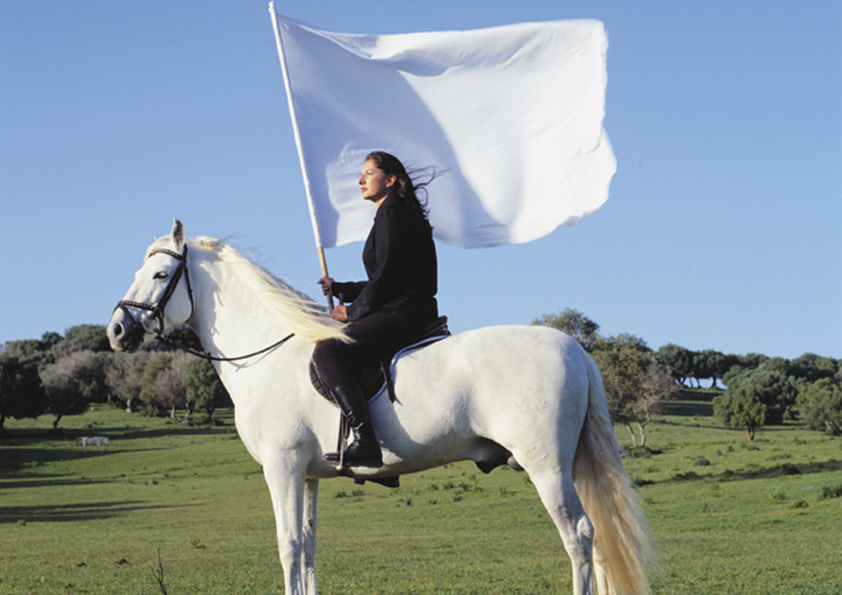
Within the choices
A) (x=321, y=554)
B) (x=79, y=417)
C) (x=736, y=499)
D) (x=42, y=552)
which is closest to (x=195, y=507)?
(x=42, y=552)

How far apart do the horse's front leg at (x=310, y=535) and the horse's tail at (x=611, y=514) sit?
2.17 metres

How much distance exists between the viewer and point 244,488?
39219 mm

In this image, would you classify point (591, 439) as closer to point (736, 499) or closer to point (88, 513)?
point (736, 499)

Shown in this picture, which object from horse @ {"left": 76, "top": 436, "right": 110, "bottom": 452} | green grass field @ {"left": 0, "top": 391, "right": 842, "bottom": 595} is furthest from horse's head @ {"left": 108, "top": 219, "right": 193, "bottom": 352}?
horse @ {"left": 76, "top": 436, "right": 110, "bottom": 452}

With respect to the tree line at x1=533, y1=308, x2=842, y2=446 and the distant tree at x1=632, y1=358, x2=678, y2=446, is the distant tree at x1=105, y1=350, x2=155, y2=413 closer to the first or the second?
the tree line at x1=533, y1=308, x2=842, y2=446

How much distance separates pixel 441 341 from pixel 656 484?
3023cm

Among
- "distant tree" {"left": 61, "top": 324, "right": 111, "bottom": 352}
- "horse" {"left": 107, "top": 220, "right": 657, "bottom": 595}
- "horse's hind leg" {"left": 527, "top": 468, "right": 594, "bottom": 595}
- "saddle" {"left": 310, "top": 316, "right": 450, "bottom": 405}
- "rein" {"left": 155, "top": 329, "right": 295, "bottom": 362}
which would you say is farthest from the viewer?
"distant tree" {"left": 61, "top": 324, "right": 111, "bottom": 352}

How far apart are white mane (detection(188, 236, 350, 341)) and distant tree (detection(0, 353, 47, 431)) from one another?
68.8 m

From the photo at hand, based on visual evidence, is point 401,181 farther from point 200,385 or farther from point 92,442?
point 200,385

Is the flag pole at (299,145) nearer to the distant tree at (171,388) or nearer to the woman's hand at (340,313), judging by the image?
the woman's hand at (340,313)

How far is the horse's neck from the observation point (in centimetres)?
607

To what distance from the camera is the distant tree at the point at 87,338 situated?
420 feet

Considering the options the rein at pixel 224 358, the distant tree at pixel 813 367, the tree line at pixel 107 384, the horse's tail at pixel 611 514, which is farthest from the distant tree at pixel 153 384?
the distant tree at pixel 813 367

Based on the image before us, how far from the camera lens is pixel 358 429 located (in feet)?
17.7
